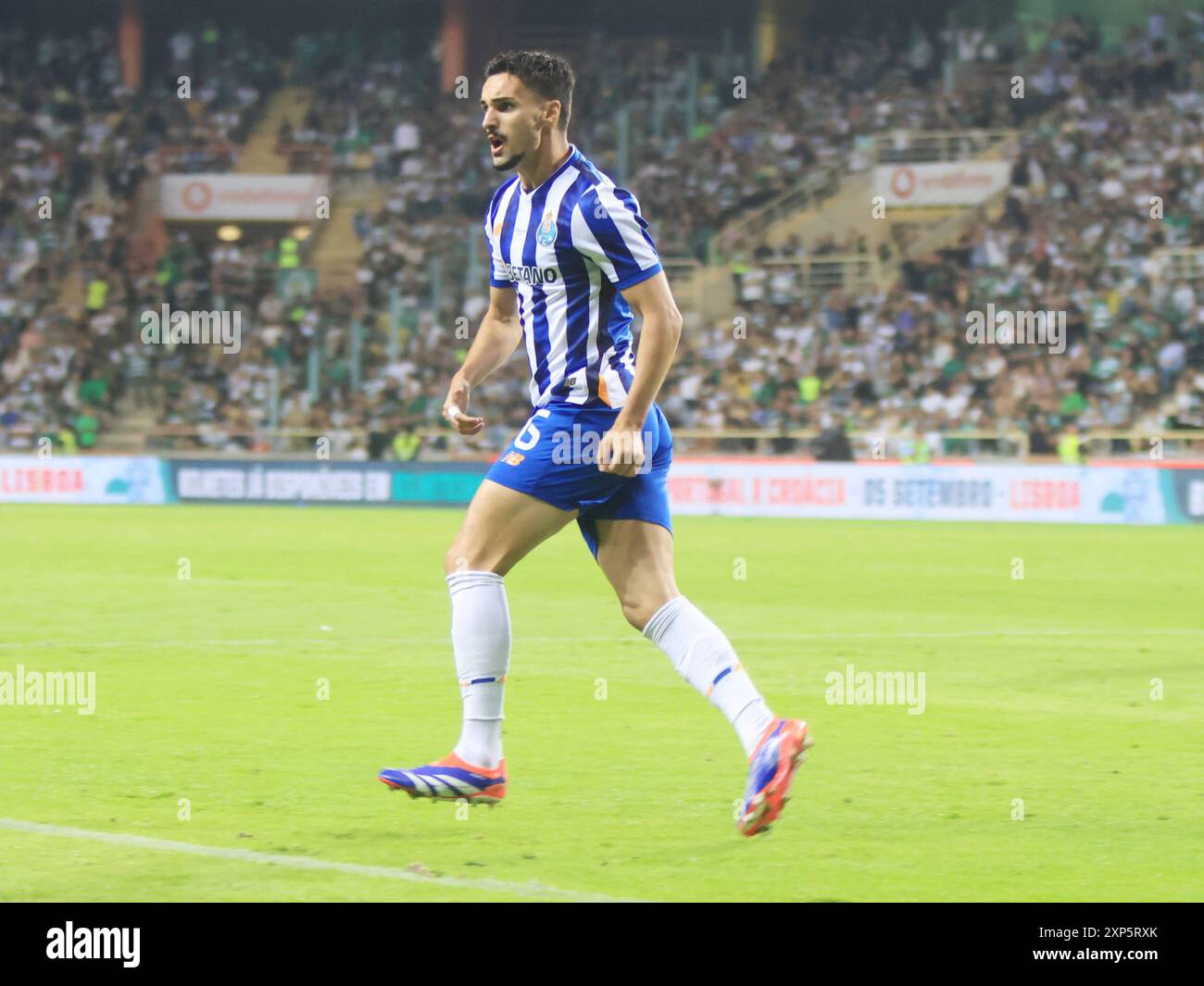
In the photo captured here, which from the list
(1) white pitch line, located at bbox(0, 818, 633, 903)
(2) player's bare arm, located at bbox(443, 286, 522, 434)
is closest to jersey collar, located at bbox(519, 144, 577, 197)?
(2) player's bare arm, located at bbox(443, 286, 522, 434)

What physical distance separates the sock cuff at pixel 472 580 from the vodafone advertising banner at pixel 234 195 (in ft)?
105

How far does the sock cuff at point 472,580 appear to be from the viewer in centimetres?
627

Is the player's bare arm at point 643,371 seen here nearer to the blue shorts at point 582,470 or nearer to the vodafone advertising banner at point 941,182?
the blue shorts at point 582,470

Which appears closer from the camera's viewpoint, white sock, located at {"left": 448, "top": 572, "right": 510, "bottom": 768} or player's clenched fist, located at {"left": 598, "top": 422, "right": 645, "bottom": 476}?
player's clenched fist, located at {"left": 598, "top": 422, "right": 645, "bottom": 476}

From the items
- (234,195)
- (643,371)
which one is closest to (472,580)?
(643,371)

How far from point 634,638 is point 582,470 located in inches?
253

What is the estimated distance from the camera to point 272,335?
3469cm

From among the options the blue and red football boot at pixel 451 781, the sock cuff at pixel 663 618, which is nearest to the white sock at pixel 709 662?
the sock cuff at pixel 663 618

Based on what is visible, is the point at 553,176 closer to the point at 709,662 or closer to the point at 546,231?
the point at 546,231

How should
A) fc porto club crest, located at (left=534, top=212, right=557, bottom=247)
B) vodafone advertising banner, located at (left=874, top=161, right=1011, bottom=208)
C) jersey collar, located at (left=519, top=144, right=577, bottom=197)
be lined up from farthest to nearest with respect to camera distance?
vodafone advertising banner, located at (left=874, top=161, right=1011, bottom=208) → jersey collar, located at (left=519, top=144, right=577, bottom=197) → fc porto club crest, located at (left=534, top=212, right=557, bottom=247)

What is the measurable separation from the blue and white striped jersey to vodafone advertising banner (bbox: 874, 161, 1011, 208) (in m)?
28.2

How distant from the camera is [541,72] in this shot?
20.5 ft

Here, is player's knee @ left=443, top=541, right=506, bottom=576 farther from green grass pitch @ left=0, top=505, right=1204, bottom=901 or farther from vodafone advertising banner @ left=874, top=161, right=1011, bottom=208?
vodafone advertising banner @ left=874, top=161, right=1011, bottom=208

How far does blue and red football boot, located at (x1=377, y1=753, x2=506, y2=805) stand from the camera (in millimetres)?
6207
